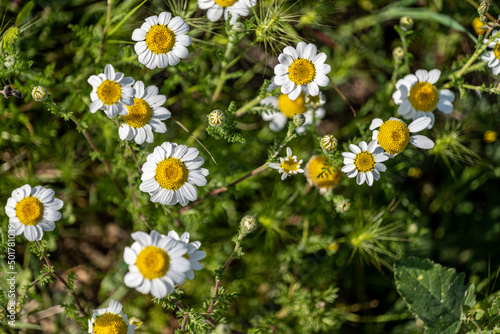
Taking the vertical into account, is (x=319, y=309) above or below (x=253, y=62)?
below

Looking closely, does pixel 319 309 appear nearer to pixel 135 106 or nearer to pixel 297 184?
pixel 297 184

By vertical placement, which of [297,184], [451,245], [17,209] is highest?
[17,209]

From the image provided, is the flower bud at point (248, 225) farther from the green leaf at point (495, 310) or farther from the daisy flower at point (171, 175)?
the green leaf at point (495, 310)

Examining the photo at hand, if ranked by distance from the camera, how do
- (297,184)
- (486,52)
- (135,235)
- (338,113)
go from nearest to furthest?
(135,235) → (486,52) → (297,184) → (338,113)

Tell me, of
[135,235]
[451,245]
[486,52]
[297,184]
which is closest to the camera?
[135,235]

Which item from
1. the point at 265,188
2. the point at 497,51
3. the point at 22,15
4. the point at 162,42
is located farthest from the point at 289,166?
the point at 22,15

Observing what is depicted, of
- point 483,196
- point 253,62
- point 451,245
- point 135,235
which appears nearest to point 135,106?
point 135,235

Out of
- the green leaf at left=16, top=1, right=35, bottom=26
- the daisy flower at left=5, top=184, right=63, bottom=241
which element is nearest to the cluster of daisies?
→ the daisy flower at left=5, top=184, right=63, bottom=241

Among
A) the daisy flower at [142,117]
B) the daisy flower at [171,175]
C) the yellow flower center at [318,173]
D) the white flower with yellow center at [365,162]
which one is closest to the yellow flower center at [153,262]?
the daisy flower at [171,175]
